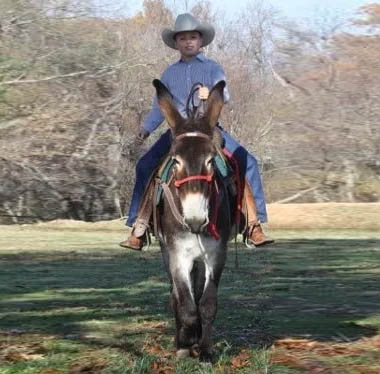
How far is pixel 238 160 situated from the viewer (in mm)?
9039

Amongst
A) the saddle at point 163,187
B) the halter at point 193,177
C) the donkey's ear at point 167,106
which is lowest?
the saddle at point 163,187

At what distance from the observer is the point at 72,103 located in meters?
28.6

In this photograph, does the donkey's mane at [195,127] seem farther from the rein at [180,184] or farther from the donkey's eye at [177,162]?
the donkey's eye at [177,162]

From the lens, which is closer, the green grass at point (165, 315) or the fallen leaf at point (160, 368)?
the fallen leaf at point (160, 368)

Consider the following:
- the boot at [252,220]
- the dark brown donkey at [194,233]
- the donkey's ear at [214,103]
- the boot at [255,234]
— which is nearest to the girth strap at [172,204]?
the dark brown donkey at [194,233]

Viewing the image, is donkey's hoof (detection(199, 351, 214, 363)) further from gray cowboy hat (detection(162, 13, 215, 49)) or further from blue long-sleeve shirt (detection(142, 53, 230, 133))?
gray cowboy hat (detection(162, 13, 215, 49))

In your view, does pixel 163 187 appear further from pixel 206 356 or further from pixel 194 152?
pixel 206 356

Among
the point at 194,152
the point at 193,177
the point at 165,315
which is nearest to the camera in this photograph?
the point at 193,177

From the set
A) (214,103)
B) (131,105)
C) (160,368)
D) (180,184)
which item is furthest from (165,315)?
(131,105)

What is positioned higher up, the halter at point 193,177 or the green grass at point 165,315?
the halter at point 193,177

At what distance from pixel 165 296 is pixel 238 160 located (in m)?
5.75

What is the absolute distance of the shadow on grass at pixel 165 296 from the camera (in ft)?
34.7

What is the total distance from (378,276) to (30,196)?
49.5ft

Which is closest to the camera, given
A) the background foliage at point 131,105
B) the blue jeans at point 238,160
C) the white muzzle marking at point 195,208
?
the white muzzle marking at point 195,208
